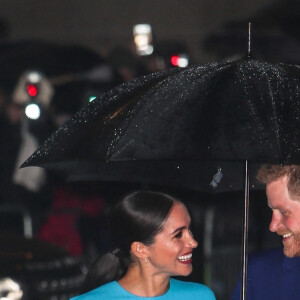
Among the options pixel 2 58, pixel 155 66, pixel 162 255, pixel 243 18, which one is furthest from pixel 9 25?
pixel 162 255

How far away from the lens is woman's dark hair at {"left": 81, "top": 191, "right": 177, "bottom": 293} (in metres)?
6.09

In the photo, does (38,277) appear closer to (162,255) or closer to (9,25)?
(162,255)

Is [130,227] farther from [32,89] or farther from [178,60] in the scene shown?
[178,60]

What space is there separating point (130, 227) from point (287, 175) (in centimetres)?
110

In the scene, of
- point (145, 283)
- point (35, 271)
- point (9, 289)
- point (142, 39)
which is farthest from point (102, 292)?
point (142, 39)

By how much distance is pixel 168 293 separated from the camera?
5.94 m

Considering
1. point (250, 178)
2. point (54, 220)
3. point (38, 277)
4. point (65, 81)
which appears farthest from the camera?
point (65, 81)

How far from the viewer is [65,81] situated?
12.6 m

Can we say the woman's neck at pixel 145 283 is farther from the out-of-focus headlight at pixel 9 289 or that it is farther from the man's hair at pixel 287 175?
the out-of-focus headlight at pixel 9 289

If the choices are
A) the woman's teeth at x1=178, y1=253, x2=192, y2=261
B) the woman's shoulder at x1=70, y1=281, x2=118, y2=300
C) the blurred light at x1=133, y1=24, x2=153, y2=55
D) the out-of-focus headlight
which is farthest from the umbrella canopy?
the blurred light at x1=133, y1=24, x2=153, y2=55

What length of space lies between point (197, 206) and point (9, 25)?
27.3 feet

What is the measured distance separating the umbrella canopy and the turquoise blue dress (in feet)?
2.51

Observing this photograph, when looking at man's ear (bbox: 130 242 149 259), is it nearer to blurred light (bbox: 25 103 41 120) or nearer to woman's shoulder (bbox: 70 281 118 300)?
woman's shoulder (bbox: 70 281 118 300)

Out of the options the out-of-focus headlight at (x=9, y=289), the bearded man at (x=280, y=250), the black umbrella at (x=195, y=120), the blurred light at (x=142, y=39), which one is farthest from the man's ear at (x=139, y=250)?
the blurred light at (x=142, y=39)
